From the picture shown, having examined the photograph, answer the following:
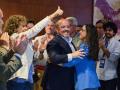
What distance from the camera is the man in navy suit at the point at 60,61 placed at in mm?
3209

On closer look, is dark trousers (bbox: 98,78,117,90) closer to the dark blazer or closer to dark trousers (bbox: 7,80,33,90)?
the dark blazer

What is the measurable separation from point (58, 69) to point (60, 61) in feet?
0.50

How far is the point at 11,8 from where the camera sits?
501cm

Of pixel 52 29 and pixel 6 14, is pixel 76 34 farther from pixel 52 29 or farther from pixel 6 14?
pixel 6 14

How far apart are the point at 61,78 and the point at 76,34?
79 centimetres

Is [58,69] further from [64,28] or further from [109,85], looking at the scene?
[109,85]

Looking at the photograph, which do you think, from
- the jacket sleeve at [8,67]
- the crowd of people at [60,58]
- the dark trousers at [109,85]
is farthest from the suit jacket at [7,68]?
the dark trousers at [109,85]

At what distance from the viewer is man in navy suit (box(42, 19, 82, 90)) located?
10.5 ft

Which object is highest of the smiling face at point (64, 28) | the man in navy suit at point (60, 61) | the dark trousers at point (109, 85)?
the smiling face at point (64, 28)

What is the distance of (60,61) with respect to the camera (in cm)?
316

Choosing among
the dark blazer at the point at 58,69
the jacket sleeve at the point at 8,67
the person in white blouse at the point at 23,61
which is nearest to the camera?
the jacket sleeve at the point at 8,67

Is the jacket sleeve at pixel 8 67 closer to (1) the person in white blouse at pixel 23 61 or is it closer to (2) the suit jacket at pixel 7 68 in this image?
(2) the suit jacket at pixel 7 68

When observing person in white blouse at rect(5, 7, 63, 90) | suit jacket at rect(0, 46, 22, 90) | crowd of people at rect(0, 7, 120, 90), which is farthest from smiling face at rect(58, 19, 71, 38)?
suit jacket at rect(0, 46, 22, 90)

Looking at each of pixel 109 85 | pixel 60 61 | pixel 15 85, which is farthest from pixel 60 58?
pixel 109 85
